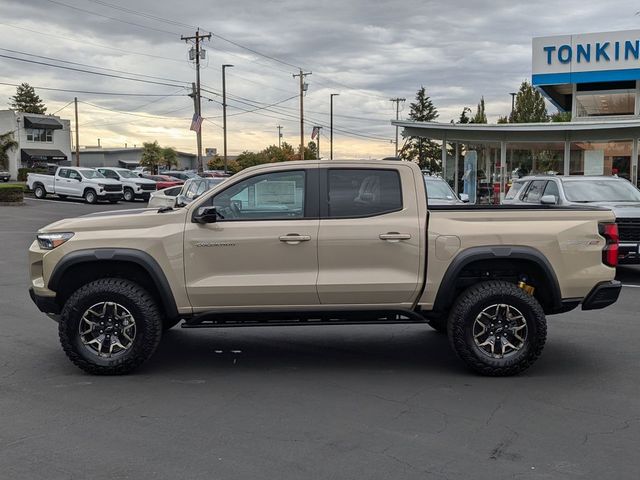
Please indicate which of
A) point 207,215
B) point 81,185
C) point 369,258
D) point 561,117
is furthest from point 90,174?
point 561,117

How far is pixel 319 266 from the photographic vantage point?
577 centimetres

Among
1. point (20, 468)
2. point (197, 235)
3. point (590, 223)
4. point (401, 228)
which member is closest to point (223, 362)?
point (197, 235)

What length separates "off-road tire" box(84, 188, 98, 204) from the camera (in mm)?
33525

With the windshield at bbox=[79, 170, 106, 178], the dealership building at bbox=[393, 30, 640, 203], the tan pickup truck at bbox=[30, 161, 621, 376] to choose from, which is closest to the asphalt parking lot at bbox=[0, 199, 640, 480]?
the tan pickup truck at bbox=[30, 161, 621, 376]

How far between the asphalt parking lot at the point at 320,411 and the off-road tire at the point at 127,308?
15 cm

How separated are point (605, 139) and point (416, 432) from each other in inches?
916

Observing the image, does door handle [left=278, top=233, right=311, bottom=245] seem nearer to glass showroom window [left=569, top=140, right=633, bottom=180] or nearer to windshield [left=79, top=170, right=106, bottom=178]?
glass showroom window [left=569, top=140, right=633, bottom=180]

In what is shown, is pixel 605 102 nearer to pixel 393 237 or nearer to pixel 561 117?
pixel 561 117

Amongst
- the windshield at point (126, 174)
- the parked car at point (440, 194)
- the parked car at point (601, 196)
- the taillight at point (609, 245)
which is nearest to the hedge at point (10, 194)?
the windshield at point (126, 174)

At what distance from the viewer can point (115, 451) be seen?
420cm

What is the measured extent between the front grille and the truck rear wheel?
5740mm

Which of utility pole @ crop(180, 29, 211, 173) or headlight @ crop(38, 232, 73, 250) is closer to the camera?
headlight @ crop(38, 232, 73, 250)

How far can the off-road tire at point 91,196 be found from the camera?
3353 cm

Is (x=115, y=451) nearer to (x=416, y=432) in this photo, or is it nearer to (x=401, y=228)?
(x=416, y=432)
